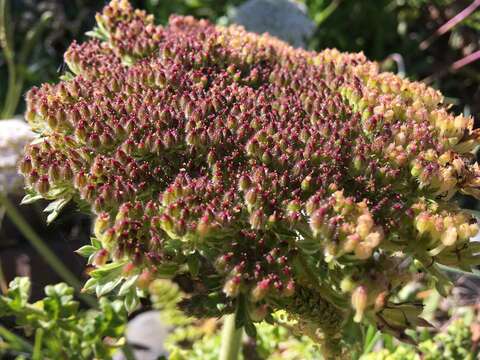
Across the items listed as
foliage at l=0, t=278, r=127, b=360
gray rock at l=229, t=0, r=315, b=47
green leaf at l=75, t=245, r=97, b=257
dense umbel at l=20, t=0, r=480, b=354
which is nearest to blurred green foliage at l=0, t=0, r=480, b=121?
gray rock at l=229, t=0, r=315, b=47

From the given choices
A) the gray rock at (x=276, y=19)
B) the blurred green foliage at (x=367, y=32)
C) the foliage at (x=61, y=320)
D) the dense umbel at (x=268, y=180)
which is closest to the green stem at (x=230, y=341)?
the foliage at (x=61, y=320)

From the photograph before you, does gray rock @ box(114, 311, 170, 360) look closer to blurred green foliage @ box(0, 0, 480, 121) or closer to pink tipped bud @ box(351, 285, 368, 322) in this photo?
pink tipped bud @ box(351, 285, 368, 322)

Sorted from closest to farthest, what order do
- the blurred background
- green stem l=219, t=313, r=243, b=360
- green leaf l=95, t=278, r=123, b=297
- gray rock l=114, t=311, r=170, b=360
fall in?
green leaf l=95, t=278, r=123, b=297 < green stem l=219, t=313, r=243, b=360 < gray rock l=114, t=311, r=170, b=360 < the blurred background

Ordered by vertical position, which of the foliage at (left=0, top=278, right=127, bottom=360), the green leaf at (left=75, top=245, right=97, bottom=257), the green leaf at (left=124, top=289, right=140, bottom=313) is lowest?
the foliage at (left=0, top=278, right=127, bottom=360)

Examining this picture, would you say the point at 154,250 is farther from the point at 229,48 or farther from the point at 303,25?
the point at 303,25

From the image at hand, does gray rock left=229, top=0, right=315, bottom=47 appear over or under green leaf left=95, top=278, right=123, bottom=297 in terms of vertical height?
over

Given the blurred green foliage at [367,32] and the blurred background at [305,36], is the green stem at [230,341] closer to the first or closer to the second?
the blurred background at [305,36]

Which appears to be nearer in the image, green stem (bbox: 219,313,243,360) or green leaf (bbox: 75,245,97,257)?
green leaf (bbox: 75,245,97,257)

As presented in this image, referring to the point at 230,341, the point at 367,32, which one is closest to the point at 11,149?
the point at 230,341

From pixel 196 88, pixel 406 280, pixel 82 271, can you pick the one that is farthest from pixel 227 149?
pixel 82 271
